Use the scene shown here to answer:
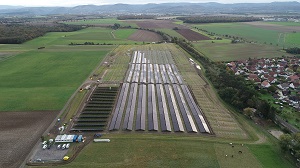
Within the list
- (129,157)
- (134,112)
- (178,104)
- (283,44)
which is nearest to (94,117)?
(134,112)

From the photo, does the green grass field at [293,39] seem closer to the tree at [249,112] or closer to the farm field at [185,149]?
the tree at [249,112]

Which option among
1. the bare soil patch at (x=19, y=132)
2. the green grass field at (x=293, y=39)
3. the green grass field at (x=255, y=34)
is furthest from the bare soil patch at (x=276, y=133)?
→ the green grass field at (x=255, y=34)

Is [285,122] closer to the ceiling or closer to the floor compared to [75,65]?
closer to the floor

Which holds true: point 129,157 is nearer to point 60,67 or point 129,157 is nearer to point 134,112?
point 134,112

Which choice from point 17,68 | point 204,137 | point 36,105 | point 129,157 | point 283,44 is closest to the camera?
point 129,157

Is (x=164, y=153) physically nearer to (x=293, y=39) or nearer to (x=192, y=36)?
(x=192, y=36)

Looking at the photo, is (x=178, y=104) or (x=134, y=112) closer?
(x=134, y=112)

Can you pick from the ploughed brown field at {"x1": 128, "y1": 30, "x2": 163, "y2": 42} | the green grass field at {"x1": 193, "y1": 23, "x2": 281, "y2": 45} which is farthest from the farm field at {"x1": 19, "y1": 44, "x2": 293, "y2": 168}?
the green grass field at {"x1": 193, "y1": 23, "x2": 281, "y2": 45}
